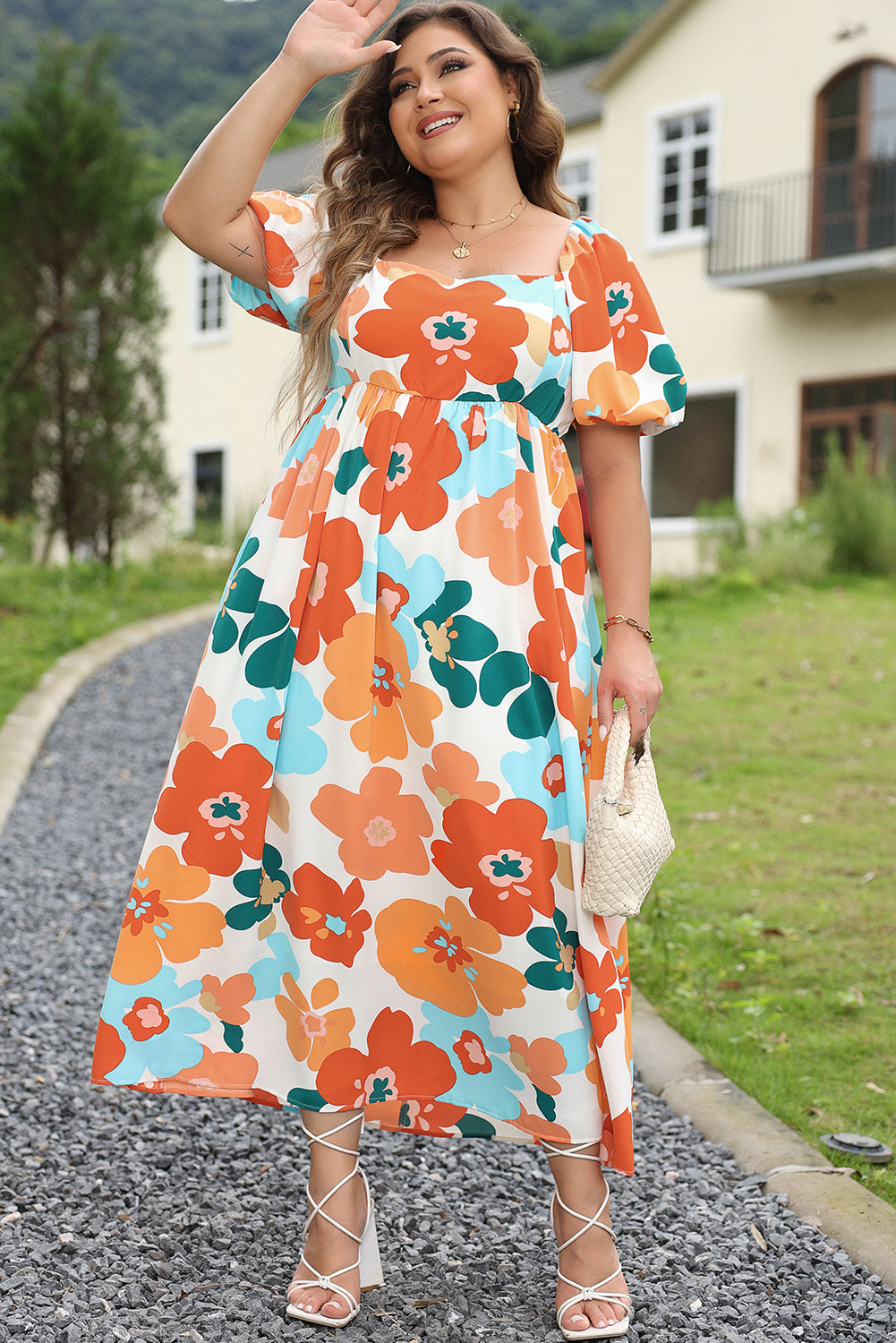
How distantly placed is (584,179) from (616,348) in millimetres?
15988

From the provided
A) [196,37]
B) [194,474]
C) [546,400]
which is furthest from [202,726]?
[196,37]

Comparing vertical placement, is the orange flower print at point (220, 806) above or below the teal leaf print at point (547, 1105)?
above

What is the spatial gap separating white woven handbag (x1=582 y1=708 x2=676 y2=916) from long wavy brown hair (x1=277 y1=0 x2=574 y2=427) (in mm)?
776

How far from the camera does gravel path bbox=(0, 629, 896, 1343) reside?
70.1 inches

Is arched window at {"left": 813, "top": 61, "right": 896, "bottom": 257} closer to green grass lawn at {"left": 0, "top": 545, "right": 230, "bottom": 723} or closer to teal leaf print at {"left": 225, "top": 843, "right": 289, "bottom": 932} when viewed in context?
green grass lawn at {"left": 0, "top": 545, "right": 230, "bottom": 723}

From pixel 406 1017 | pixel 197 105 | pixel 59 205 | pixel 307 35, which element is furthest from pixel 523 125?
pixel 197 105

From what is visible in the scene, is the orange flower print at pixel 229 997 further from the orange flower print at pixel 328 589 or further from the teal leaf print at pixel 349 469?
the teal leaf print at pixel 349 469

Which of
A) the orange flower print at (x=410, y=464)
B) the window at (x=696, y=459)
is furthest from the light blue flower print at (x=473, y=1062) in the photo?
the window at (x=696, y=459)

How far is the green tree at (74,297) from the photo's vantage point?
939 cm

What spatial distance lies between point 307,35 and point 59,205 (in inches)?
338

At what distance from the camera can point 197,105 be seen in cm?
2956

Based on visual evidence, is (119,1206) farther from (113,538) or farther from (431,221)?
(113,538)

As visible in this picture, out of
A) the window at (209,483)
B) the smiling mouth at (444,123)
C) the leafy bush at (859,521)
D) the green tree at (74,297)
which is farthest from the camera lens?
the window at (209,483)

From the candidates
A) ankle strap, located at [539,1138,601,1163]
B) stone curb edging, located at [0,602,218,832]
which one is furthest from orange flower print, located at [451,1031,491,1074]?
stone curb edging, located at [0,602,218,832]
